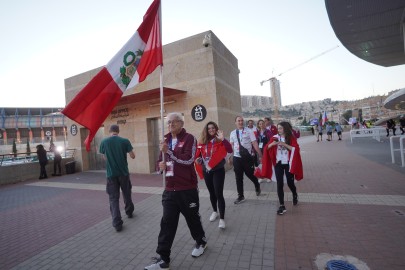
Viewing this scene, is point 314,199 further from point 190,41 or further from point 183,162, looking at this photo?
point 190,41

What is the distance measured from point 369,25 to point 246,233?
45.1 ft

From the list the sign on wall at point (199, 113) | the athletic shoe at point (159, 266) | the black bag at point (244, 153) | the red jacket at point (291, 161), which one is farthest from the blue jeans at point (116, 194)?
the sign on wall at point (199, 113)

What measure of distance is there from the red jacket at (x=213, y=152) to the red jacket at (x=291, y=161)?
1.10 meters

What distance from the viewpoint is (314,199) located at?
5484 millimetres

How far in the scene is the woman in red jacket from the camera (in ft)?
14.0

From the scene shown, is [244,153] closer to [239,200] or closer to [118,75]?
[239,200]

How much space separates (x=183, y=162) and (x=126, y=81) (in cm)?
154

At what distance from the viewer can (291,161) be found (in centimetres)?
480

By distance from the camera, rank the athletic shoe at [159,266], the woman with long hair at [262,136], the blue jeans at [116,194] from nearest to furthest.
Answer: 1. the athletic shoe at [159,266]
2. the blue jeans at [116,194]
3. the woman with long hair at [262,136]

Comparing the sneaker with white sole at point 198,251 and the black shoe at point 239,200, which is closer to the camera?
the sneaker with white sole at point 198,251

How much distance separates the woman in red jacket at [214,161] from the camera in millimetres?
4262

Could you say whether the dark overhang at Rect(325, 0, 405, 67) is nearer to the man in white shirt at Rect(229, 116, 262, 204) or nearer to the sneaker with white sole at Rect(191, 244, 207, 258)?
the man in white shirt at Rect(229, 116, 262, 204)

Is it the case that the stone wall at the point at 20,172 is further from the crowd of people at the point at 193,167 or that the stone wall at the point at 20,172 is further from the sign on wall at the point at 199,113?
the crowd of people at the point at 193,167

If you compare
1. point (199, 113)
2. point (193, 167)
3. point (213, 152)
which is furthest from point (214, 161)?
point (199, 113)
